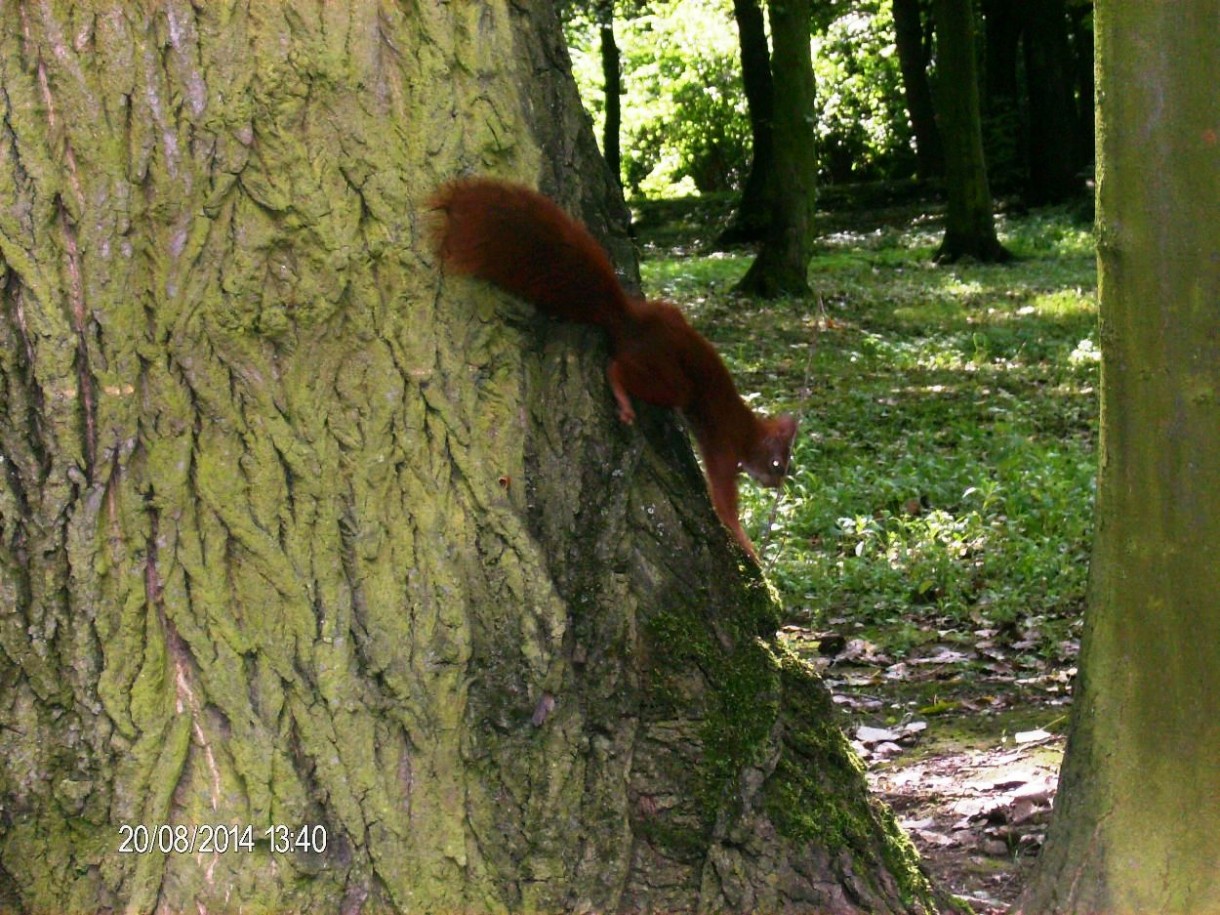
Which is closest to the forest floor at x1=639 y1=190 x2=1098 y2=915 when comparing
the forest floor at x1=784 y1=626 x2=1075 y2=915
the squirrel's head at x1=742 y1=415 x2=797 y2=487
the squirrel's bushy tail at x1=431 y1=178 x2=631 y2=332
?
the forest floor at x1=784 y1=626 x2=1075 y2=915

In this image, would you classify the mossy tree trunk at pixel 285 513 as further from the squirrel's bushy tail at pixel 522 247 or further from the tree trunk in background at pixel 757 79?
the tree trunk in background at pixel 757 79

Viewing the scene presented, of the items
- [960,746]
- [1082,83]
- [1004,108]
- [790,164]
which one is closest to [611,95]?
[1004,108]

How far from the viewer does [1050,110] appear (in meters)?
22.4

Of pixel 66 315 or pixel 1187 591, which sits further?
pixel 1187 591

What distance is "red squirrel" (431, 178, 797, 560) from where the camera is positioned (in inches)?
102

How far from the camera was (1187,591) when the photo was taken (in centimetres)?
273

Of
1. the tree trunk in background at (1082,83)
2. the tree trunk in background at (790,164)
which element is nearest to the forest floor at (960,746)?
the tree trunk in background at (790,164)

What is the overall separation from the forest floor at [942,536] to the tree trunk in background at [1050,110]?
9.71 metres

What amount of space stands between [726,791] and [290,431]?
1.12 metres

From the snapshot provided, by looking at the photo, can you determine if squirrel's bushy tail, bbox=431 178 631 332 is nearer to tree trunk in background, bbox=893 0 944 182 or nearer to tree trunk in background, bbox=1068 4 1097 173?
tree trunk in background, bbox=1068 4 1097 173

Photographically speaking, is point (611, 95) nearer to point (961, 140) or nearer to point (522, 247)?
point (961, 140)

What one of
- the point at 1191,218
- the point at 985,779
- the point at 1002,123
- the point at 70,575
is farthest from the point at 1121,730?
the point at 1002,123

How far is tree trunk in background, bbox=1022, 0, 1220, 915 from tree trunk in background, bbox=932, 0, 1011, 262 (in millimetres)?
14679

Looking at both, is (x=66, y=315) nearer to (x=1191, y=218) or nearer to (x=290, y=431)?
(x=290, y=431)
